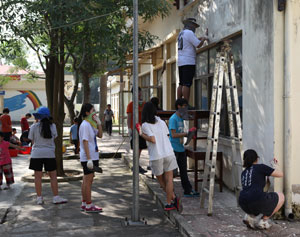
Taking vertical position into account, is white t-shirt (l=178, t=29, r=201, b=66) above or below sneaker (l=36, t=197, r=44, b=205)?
above

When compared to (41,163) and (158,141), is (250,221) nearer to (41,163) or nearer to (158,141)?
(158,141)

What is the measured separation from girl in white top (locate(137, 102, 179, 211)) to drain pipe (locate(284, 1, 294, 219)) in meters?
1.65

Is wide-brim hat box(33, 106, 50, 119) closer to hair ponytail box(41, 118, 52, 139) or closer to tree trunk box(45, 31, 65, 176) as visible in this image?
hair ponytail box(41, 118, 52, 139)

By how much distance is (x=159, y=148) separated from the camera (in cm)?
697

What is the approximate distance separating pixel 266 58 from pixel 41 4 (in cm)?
606

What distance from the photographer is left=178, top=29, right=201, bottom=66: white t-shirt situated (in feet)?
29.4

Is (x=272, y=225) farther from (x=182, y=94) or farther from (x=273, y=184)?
(x=182, y=94)

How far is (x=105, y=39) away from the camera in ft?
36.2

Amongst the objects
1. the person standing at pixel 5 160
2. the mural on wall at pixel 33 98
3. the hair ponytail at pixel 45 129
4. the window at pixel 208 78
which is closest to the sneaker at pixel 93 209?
the hair ponytail at pixel 45 129

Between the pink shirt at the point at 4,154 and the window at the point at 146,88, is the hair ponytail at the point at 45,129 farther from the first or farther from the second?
the window at the point at 146,88

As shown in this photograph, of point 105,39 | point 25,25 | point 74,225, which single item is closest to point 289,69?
point 74,225

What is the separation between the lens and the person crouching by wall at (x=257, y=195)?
18.8ft

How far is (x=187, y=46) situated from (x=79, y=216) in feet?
13.2

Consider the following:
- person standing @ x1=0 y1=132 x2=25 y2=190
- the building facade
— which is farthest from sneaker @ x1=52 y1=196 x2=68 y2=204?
the building facade
